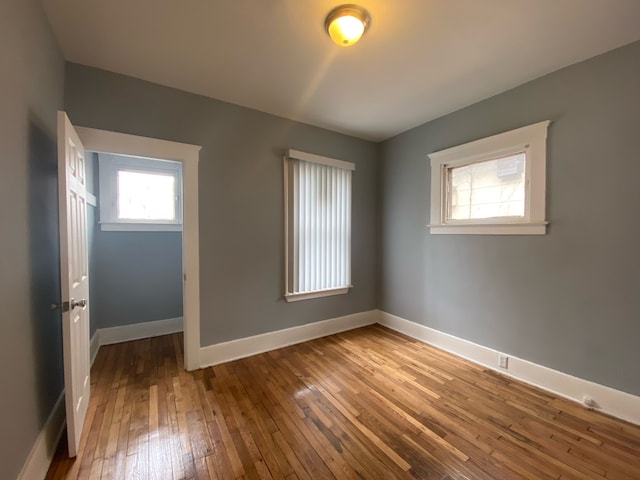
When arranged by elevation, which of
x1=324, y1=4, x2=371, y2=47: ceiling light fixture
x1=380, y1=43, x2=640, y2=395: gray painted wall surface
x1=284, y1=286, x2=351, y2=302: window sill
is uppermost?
x1=324, y1=4, x2=371, y2=47: ceiling light fixture

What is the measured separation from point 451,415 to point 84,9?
11.7 ft

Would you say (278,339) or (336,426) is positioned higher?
(278,339)

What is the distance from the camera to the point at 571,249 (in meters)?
2.17

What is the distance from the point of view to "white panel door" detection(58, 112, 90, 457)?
151cm

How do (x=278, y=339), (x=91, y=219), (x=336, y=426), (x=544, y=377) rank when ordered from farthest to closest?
1. (x=278, y=339)
2. (x=91, y=219)
3. (x=544, y=377)
4. (x=336, y=426)

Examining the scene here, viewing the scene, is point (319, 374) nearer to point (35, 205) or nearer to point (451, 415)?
point (451, 415)

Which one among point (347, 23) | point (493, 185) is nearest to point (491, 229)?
point (493, 185)

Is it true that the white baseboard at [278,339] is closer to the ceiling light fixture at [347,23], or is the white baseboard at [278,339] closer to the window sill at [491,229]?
the window sill at [491,229]

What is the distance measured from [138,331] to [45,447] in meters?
2.01

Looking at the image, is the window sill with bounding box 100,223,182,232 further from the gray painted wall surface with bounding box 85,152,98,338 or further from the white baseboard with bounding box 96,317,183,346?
the white baseboard with bounding box 96,317,183,346

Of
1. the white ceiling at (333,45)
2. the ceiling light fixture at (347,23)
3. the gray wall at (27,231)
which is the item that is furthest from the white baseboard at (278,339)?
the ceiling light fixture at (347,23)

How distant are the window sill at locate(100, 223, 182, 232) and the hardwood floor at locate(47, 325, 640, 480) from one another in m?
1.51

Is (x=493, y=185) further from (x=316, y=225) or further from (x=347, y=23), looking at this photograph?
(x=347, y=23)

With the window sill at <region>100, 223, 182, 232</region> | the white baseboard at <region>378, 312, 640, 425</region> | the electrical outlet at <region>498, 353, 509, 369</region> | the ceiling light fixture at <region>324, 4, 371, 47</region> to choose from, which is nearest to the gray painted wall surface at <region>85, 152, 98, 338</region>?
the window sill at <region>100, 223, 182, 232</region>
